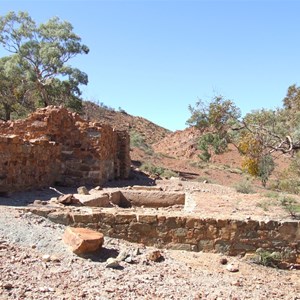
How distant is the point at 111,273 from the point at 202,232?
7.06 ft

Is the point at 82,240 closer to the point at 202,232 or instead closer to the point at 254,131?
the point at 202,232

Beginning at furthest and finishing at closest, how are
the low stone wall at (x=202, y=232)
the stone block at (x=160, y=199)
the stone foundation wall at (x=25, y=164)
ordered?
the stone block at (x=160, y=199) → the stone foundation wall at (x=25, y=164) → the low stone wall at (x=202, y=232)

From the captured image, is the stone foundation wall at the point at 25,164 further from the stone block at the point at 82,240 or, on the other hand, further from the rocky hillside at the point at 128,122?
the rocky hillside at the point at 128,122

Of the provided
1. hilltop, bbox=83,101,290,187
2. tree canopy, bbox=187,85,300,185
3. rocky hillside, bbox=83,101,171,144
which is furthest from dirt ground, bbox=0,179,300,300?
rocky hillside, bbox=83,101,171,144

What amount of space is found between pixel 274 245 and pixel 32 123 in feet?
26.6

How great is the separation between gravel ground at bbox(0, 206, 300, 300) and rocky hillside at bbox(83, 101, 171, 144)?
33460 millimetres

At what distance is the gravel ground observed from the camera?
4187 millimetres

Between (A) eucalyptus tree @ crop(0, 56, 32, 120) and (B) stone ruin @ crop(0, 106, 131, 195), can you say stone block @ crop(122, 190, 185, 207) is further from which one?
(A) eucalyptus tree @ crop(0, 56, 32, 120)

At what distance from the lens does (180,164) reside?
93.6 ft

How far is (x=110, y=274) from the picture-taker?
4.71m

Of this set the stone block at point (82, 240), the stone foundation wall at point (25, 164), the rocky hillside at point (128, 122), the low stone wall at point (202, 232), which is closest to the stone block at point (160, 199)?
the stone foundation wall at point (25, 164)

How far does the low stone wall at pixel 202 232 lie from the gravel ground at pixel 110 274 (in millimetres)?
217

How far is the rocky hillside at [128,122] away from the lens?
134 ft

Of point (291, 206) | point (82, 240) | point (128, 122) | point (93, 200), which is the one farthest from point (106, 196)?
point (128, 122)
